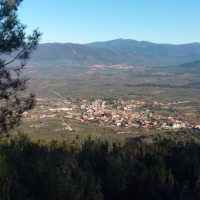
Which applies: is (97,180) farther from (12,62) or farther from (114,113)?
(114,113)

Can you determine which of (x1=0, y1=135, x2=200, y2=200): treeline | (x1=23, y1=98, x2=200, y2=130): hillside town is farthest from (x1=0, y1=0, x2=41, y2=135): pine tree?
(x1=23, y1=98, x2=200, y2=130): hillside town

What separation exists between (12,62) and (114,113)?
26.0m

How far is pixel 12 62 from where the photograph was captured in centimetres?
691

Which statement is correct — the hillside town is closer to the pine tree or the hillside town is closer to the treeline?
the treeline

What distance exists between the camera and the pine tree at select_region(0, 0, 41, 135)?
677cm

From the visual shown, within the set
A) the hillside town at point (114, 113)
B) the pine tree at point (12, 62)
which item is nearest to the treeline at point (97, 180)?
the pine tree at point (12, 62)

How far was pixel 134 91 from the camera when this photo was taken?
52.0 metres

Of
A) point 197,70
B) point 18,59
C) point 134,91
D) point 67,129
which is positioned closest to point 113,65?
point 197,70

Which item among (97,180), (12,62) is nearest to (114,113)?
(12,62)

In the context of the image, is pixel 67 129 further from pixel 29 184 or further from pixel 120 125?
pixel 29 184

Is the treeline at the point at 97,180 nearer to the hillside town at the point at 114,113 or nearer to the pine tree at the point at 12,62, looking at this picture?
the pine tree at the point at 12,62

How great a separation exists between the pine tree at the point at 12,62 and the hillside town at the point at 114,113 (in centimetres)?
1878

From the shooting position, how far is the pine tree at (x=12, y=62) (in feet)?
22.2

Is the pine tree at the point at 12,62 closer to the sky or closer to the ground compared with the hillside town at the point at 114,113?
closer to the sky
